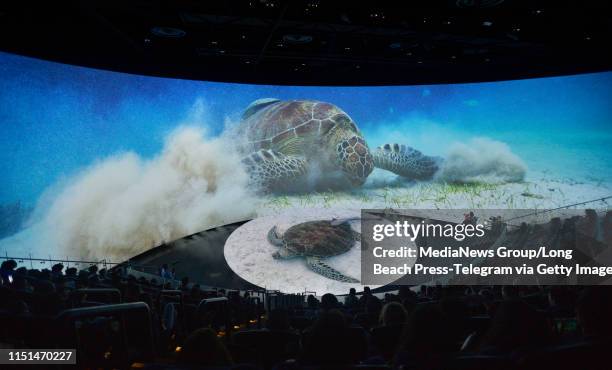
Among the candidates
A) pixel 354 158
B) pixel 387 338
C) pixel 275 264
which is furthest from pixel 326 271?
pixel 387 338

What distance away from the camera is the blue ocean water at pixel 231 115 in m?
11.6

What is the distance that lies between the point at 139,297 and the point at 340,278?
31.7 feet

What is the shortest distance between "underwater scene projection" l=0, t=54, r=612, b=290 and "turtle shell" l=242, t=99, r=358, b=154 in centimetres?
4

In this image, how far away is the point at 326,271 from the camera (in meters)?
14.1

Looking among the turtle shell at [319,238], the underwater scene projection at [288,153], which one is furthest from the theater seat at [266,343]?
the turtle shell at [319,238]

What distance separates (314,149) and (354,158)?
1.49 metres

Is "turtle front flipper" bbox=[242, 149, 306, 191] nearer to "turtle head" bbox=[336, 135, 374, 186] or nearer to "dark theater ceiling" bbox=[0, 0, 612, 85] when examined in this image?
"turtle head" bbox=[336, 135, 374, 186]

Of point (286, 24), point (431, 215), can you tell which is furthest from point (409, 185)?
point (286, 24)

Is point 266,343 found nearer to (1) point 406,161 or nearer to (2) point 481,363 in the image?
(2) point 481,363

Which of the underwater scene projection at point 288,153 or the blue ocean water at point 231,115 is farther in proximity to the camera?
the underwater scene projection at point 288,153

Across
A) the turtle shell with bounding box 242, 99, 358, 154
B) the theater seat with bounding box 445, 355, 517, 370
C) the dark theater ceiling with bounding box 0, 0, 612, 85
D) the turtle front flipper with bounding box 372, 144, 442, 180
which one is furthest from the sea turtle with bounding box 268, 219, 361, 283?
the theater seat with bounding box 445, 355, 517, 370

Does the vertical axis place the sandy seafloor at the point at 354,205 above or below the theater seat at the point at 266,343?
above

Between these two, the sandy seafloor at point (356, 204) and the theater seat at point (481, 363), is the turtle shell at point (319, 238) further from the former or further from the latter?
the theater seat at point (481, 363)

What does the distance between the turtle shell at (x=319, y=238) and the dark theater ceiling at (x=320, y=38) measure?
551 centimetres
